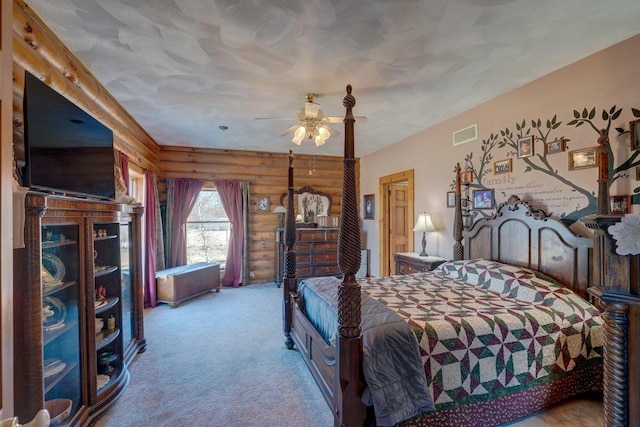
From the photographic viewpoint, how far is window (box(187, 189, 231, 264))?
5.41 metres

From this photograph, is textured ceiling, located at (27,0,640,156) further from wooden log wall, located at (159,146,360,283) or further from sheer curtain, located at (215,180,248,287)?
sheer curtain, located at (215,180,248,287)

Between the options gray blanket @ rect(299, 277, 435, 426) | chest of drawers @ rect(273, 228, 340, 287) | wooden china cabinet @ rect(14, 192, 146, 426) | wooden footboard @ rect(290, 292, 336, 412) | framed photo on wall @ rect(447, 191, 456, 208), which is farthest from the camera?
chest of drawers @ rect(273, 228, 340, 287)

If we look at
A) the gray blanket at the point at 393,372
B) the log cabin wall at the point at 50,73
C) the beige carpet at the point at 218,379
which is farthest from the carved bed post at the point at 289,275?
the log cabin wall at the point at 50,73

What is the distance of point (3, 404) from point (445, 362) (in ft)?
6.28

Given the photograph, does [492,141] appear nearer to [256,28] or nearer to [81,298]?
[256,28]

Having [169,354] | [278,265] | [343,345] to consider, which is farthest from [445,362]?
[278,265]

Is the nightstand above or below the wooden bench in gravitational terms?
above

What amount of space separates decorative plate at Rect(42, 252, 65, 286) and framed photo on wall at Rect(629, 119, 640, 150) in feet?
13.1

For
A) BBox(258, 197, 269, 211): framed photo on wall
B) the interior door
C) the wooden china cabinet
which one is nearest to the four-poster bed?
the wooden china cabinet

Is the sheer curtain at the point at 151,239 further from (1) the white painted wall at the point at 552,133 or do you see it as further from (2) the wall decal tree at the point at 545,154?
(2) the wall decal tree at the point at 545,154

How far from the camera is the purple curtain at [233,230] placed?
17.7ft

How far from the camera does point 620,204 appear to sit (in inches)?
83.5

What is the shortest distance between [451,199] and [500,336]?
2343 millimetres

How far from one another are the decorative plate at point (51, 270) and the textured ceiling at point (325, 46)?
1510 mm
